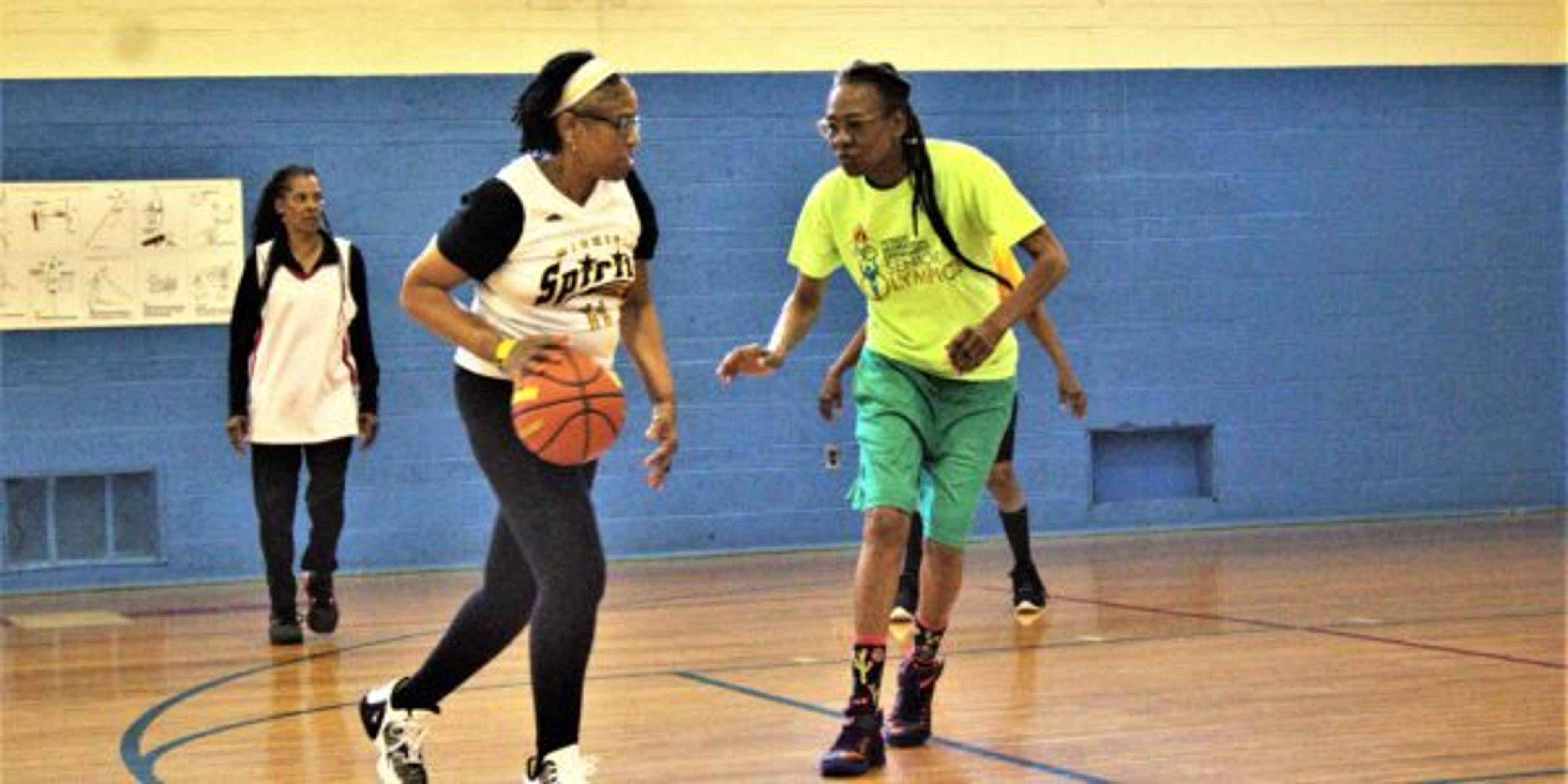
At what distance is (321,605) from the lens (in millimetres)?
8977

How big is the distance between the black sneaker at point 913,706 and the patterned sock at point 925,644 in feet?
0.04

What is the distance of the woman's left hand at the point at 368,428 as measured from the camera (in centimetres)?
902

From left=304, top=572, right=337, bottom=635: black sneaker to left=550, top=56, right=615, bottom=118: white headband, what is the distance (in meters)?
4.46

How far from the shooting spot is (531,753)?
19.8 ft

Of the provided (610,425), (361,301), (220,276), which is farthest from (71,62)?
(610,425)

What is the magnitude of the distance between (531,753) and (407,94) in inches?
255

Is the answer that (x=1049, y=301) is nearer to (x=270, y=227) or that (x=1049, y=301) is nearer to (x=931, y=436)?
(x=270, y=227)

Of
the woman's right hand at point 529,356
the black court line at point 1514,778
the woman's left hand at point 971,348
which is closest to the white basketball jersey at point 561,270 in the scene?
the woman's right hand at point 529,356

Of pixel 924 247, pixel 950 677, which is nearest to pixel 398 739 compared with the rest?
pixel 924 247

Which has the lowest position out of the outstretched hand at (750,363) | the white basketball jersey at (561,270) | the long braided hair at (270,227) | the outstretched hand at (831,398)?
the outstretched hand at (831,398)

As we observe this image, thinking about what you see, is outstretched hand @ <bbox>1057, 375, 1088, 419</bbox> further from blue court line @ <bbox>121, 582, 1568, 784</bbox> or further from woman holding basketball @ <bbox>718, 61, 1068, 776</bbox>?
woman holding basketball @ <bbox>718, 61, 1068, 776</bbox>

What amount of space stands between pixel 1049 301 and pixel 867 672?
7.40 m

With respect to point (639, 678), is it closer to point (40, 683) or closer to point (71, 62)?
point (40, 683)

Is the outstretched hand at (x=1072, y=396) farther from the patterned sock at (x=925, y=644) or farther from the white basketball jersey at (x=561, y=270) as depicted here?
Answer: the white basketball jersey at (x=561, y=270)
